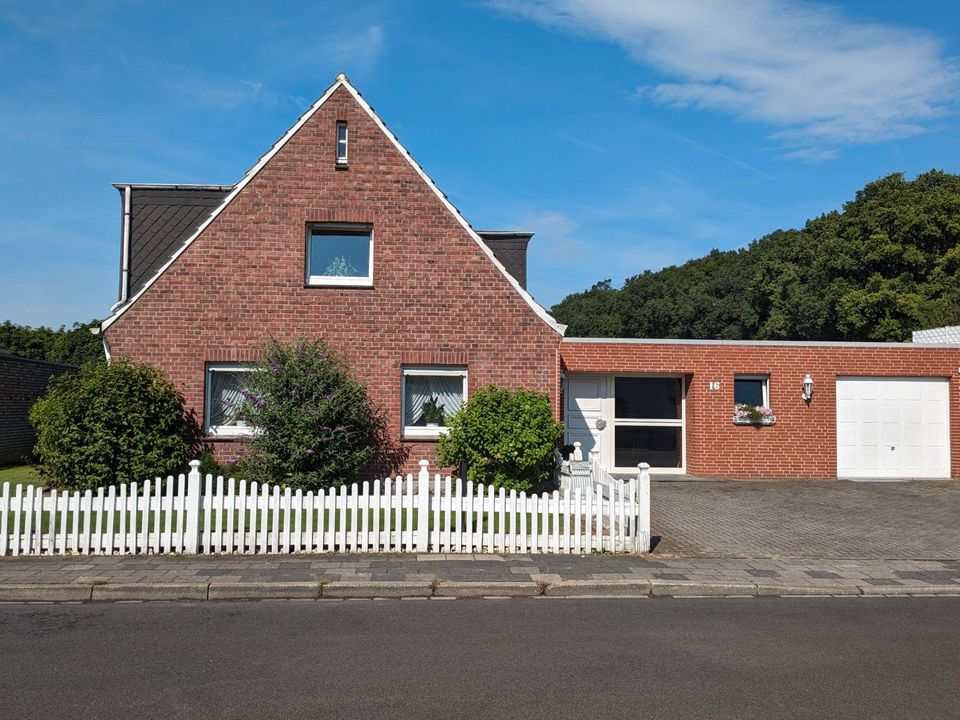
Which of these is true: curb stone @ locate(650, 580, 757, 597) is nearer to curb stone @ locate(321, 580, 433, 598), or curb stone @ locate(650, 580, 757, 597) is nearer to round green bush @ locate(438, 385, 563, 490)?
curb stone @ locate(321, 580, 433, 598)

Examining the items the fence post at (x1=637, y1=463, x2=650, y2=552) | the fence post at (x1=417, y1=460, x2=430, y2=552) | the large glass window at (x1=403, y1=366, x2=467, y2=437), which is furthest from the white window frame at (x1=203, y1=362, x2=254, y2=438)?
the fence post at (x1=637, y1=463, x2=650, y2=552)

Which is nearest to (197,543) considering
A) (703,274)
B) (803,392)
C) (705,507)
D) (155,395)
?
(155,395)

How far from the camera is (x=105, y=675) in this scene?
5.70 m

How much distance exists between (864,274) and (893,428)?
25720 mm

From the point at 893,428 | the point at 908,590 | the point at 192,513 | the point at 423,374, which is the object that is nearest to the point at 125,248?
the point at 423,374

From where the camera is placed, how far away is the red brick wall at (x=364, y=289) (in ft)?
47.9

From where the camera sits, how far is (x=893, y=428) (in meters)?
19.5

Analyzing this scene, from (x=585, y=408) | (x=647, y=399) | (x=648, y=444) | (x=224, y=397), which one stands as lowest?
(x=648, y=444)

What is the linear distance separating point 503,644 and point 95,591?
4427 mm

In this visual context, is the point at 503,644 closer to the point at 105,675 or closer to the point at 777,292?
the point at 105,675

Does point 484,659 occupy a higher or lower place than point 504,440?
lower

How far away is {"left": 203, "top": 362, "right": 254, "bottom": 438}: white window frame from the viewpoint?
14438 mm

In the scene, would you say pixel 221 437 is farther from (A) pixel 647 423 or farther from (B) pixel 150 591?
(A) pixel 647 423

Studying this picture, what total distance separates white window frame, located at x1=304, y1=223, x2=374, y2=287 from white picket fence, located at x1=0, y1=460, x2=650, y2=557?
18.3 feet
